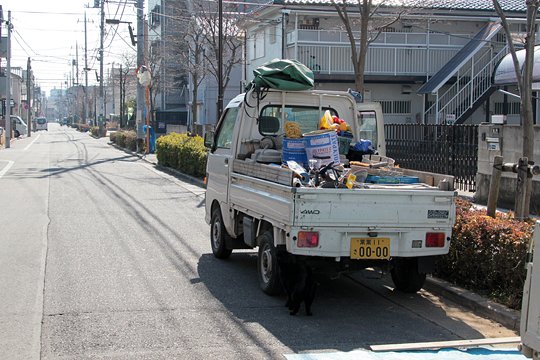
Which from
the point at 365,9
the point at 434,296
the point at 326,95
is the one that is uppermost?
the point at 365,9

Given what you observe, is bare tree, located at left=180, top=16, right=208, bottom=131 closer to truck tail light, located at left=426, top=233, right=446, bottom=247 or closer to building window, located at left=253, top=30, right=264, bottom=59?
building window, located at left=253, top=30, right=264, bottom=59

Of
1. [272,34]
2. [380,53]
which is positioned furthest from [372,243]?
[272,34]

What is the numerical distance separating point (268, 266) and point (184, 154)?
16.0m

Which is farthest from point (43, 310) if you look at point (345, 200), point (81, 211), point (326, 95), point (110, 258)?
point (81, 211)

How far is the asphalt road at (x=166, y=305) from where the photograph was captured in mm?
5730

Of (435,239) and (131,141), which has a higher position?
(131,141)

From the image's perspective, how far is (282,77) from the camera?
334 inches

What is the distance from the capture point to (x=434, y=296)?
767 centimetres

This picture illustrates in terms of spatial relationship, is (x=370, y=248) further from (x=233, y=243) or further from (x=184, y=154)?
(x=184, y=154)

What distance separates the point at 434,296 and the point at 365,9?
26.9 ft

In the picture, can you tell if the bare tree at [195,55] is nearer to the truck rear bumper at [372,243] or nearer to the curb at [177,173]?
the curb at [177,173]

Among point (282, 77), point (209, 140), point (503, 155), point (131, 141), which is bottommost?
point (131, 141)

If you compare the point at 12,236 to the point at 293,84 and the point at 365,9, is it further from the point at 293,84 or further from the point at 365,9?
the point at 365,9

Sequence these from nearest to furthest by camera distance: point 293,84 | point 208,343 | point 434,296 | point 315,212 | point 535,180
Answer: point 208,343, point 315,212, point 434,296, point 293,84, point 535,180
